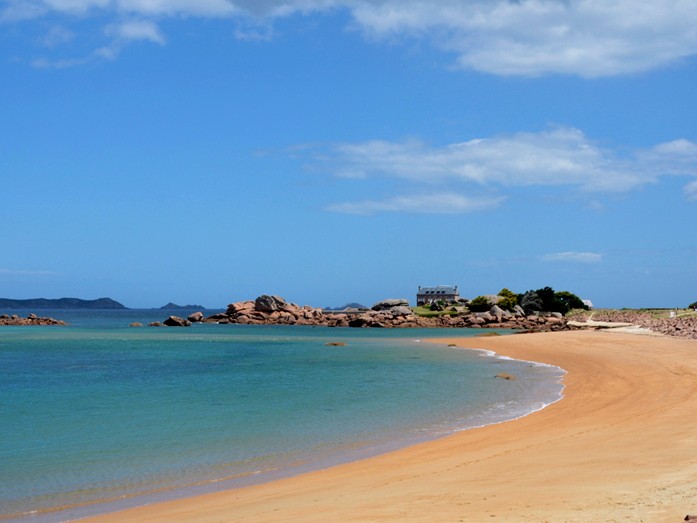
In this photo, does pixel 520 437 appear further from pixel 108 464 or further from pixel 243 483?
pixel 108 464

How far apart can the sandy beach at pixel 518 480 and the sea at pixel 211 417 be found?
3.84 feet

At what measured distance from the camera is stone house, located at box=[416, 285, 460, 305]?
145625 mm

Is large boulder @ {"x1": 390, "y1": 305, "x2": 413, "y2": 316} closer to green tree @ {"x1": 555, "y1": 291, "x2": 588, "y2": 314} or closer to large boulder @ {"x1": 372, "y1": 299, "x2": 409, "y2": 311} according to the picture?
large boulder @ {"x1": 372, "y1": 299, "x2": 409, "y2": 311}

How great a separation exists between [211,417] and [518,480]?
1215cm

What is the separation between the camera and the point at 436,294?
14788 centimetres

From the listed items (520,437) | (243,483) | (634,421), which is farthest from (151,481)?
(634,421)

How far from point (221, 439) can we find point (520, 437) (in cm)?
726

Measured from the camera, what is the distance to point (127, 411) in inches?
878

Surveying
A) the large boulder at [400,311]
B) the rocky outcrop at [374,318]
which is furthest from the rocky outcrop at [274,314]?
the large boulder at [400,311]

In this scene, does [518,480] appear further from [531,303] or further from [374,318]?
[531,303]

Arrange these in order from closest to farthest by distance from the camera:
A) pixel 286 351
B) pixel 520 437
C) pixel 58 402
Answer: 1. pixel 520 437
2. pixel 58 402
3. pixel 286 351

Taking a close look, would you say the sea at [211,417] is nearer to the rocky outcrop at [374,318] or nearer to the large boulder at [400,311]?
the rocky outcrop at [374,318]

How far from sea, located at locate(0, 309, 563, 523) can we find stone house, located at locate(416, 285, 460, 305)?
104273 millimetres

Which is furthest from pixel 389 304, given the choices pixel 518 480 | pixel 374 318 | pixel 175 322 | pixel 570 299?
pixel 518 480
